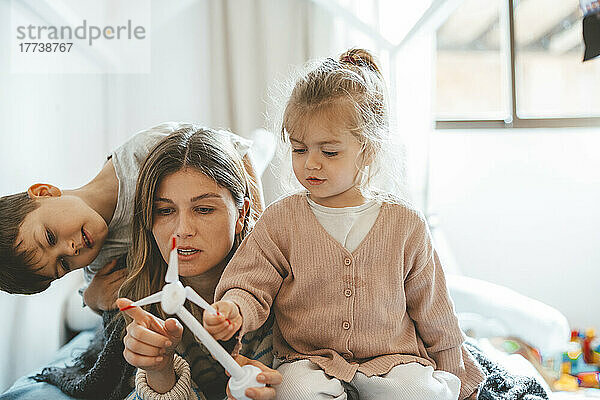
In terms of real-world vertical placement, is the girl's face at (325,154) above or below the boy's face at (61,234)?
above

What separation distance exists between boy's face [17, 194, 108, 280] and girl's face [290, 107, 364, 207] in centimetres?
47

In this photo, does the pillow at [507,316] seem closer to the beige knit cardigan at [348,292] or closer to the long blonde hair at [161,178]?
the beige knit cardigan at [348,292]

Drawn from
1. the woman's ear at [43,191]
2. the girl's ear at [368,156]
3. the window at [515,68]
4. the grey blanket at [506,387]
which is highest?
the window at [515,68]

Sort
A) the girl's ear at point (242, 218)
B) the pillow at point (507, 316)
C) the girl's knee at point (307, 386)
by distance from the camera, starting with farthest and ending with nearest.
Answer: the pillow at point (507, 316), the girl's ear at point (242, 218), the girl's knee at point (307, 386)

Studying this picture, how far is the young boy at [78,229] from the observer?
1.09 meters

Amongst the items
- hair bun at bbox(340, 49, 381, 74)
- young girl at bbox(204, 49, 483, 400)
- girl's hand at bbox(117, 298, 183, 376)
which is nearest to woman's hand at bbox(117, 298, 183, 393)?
girl's hand at bbox(117, 298, 183, 376)

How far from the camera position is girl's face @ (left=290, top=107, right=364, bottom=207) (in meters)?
0.97

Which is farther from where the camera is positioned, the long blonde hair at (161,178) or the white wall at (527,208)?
the white wall at (527,208)

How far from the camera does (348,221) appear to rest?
1.04 metres

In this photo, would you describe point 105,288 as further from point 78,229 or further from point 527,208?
point 527,208

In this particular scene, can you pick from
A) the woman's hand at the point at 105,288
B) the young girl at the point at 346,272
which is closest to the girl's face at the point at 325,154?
the young girl at the point at 346,272

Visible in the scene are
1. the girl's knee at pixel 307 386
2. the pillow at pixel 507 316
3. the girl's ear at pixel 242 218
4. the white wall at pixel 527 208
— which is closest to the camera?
the girl's knee at pixel 307 386

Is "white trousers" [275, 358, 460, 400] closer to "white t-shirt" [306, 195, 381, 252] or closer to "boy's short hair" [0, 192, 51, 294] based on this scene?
"white t-shirt" [306, 195, 381, 252]

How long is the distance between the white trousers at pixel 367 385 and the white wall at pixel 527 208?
1739 mm
